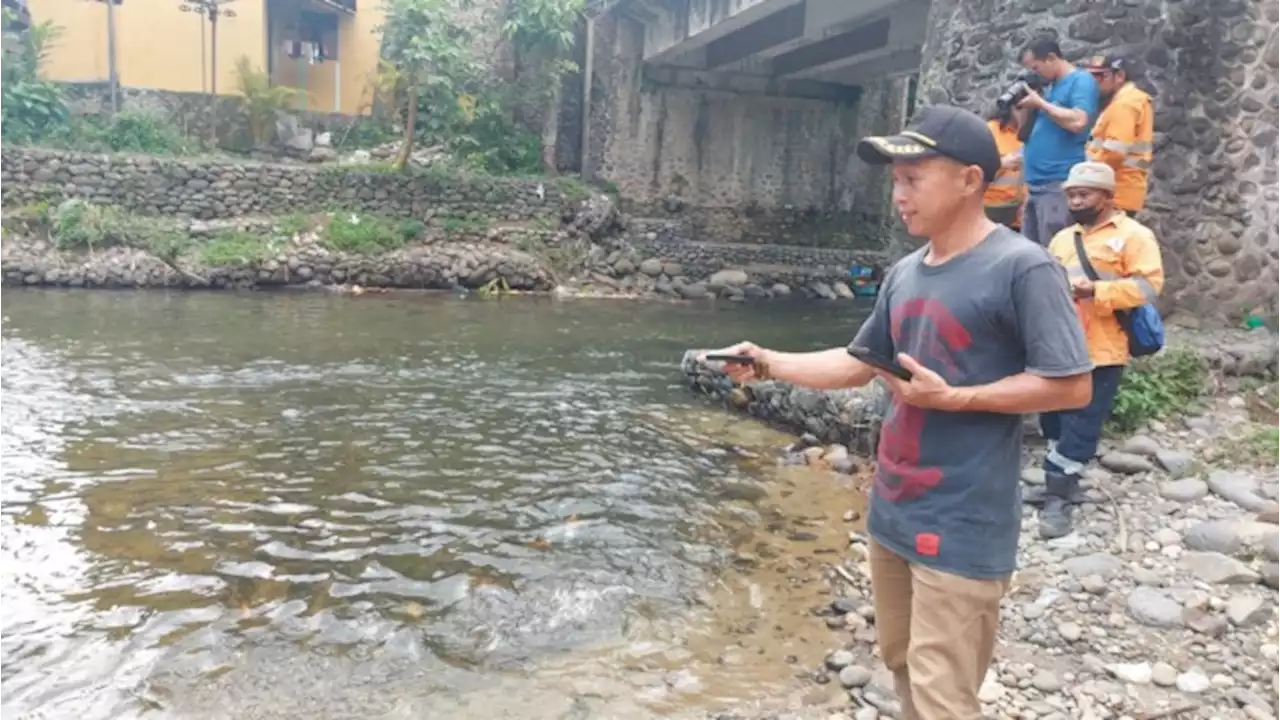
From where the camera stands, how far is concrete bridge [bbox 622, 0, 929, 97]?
1348 cm

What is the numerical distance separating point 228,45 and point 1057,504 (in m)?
20.2

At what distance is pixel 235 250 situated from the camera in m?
15.7

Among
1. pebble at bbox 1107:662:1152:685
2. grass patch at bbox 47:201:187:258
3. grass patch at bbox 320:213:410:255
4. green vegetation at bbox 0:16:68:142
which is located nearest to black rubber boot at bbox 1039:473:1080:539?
pebble at bbox 1107:662:1152:685

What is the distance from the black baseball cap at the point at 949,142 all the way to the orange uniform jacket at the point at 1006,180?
4.32 metres

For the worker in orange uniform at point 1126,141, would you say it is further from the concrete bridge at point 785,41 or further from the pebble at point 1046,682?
the concrete bridge at point 785,41

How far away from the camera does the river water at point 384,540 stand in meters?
3.55

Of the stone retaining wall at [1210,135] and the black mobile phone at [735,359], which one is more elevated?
the stone retaining wall at [1210,135]

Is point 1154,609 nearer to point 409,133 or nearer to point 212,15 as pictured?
point 409,133

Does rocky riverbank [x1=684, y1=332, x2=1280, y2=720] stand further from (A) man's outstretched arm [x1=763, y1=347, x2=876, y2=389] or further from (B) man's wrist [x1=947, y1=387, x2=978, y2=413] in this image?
(B) man's wrist [x1=947, y1=387, x2=978, y2=413]

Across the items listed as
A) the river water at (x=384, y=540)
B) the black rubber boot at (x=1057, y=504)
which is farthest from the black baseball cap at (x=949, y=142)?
the black rubber boot at (x=1057, y=504)

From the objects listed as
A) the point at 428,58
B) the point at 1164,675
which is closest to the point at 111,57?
the point at 428,58


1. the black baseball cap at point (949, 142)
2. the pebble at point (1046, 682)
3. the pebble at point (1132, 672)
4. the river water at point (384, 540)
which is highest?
the black baseball cap at point (949, 142)

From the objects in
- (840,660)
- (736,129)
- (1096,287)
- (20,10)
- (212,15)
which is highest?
(212,15)

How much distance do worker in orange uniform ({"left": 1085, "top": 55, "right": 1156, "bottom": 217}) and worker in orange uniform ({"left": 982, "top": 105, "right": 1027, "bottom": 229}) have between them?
1.73 feet
